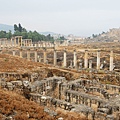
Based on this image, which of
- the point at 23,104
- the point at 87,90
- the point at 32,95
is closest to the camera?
the point at 23,104

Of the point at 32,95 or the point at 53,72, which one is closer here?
the point at 32,95

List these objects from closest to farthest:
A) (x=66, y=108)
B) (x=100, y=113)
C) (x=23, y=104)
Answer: (x=23, y=104)
(x=100, y=113)
(x=66, y=108)

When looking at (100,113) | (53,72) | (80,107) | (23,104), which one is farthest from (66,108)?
(53,72)

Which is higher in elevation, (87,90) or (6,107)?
(6,107)

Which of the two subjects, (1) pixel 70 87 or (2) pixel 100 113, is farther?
(1) pixel 70 87

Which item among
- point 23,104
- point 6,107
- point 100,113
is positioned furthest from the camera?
point 100,113

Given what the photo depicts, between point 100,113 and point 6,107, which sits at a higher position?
point 6,107

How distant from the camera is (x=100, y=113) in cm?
1259

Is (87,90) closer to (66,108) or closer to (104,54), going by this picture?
(66,108)

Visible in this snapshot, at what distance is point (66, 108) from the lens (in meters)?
13.6

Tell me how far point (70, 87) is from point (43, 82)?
110 inches

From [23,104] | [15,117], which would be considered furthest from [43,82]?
[15,117]

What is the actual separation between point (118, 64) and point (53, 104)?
143 ft

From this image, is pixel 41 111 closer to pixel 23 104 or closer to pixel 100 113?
pixel 23 104
